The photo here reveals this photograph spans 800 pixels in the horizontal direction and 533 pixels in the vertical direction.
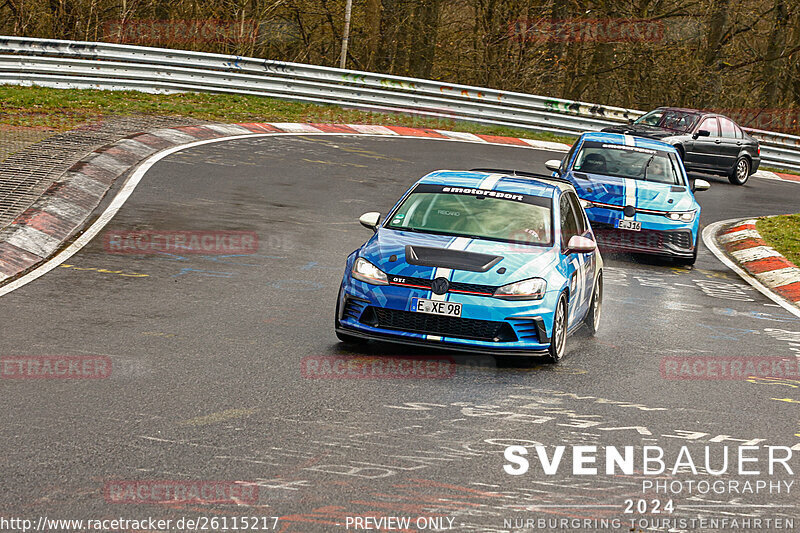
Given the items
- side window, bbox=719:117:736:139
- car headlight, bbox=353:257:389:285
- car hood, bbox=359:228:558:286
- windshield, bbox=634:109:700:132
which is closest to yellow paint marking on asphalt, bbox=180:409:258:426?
car headlight, bbox=353:257:389:285

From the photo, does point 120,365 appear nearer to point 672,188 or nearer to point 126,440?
point 126,440

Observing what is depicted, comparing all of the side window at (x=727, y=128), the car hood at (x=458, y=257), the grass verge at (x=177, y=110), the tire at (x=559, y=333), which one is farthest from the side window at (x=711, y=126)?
the tire at (x=559, y=333)

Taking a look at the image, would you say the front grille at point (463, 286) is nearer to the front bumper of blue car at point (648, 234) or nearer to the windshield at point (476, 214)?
the windshield at point (476, 214)

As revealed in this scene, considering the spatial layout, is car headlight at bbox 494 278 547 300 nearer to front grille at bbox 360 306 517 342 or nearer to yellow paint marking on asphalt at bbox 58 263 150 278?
front grille at bbox 360 306 517 342

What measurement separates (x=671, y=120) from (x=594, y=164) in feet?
34.5

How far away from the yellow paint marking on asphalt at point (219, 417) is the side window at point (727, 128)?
68.7 feet

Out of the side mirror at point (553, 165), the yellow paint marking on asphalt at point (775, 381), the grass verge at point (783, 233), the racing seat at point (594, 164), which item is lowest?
the yellow paint marking on asphalt at point (775, 381)

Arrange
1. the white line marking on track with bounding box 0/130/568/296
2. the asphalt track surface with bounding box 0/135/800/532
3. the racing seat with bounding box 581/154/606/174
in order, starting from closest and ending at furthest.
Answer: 1. the asphalt track surface with bounding box 0/135/800/532
2. the white line marking on track with bounding box 0/130/568/296
3. the racing seat with bounding box 581/154/606/174

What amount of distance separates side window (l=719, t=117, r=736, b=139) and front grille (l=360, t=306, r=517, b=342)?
1882cm

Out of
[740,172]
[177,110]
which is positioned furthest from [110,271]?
[740,172]

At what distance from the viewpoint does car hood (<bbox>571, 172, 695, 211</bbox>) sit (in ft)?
48.4

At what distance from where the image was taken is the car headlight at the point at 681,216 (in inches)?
575

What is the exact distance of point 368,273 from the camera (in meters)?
8.46

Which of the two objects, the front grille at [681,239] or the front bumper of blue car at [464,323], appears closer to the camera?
the front bumper of blue car at [464,323]
